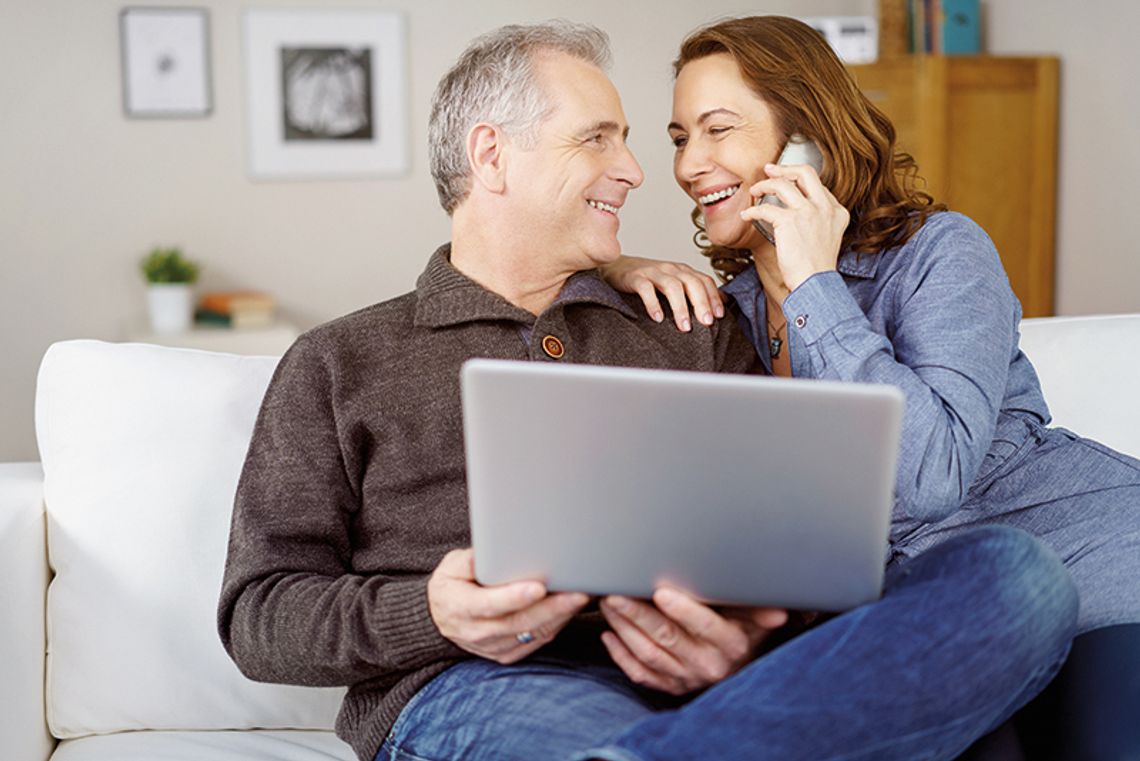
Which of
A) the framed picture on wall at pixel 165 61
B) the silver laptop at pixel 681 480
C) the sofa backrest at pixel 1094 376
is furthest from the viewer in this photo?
the framed picture on wall at pixel 165 61

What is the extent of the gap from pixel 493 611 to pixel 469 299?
56cm

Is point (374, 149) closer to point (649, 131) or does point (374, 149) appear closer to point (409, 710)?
point (649, 131)

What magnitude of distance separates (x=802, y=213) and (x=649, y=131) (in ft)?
11.8

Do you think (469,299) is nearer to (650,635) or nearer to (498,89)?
(498,89)

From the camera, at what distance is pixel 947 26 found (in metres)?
4.53

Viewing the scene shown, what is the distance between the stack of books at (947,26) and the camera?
452cm

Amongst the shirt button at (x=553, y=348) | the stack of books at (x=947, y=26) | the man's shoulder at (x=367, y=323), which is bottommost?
the shirt button at (x=553, y=348)

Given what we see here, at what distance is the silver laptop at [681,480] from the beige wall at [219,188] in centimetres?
342

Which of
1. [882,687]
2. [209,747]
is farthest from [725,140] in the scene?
[209,747]

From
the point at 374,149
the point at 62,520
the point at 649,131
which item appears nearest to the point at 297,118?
the point at 374,149

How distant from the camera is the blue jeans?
1.08m

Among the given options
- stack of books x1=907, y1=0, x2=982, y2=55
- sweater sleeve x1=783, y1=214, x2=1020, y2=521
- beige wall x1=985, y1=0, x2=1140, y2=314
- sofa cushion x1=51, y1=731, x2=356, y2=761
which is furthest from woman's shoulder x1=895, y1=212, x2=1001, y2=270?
stack of books x1=907, y1=0, x2=982, y2=55

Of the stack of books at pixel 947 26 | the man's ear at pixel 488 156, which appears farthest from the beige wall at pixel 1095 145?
the man's ear at pixel 488 156

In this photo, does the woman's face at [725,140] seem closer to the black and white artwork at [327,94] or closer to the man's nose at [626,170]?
the man's nose at [626,170]
